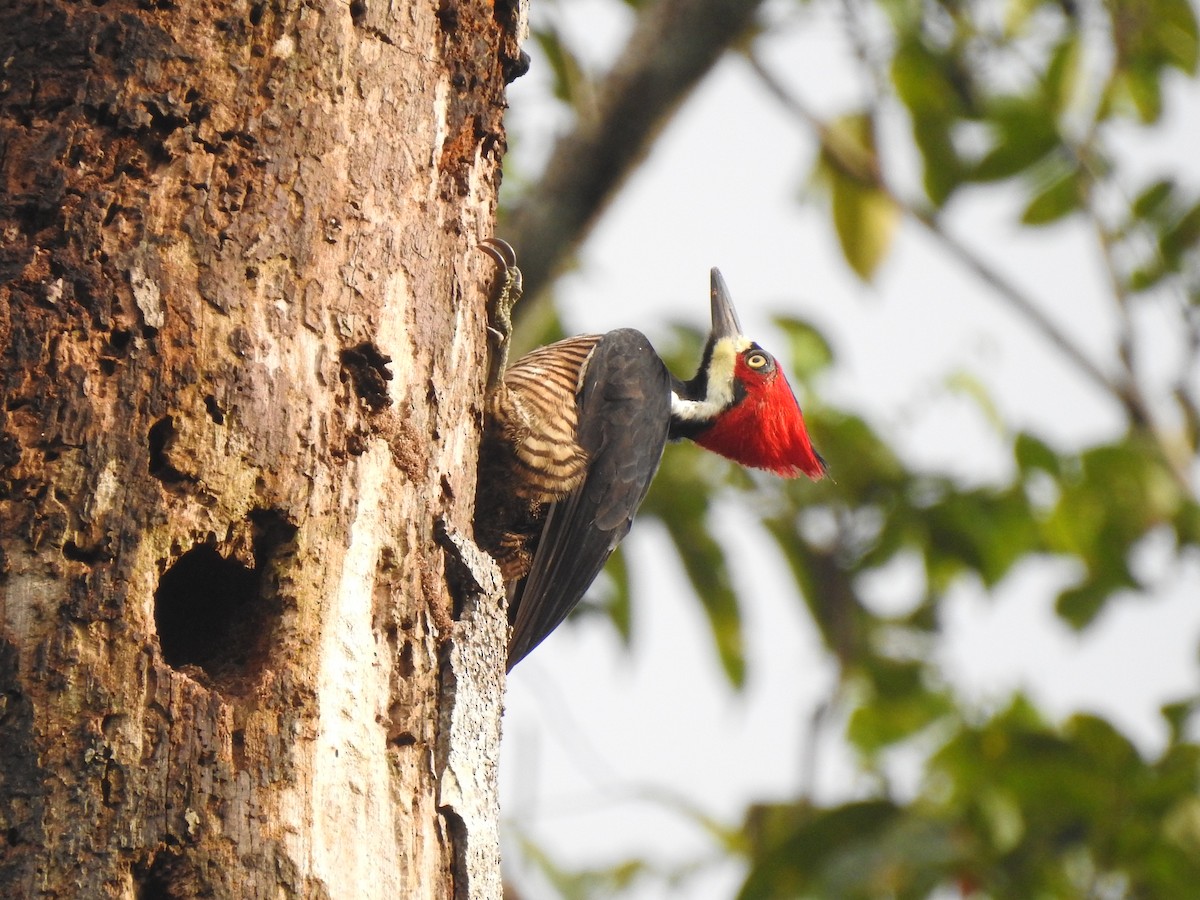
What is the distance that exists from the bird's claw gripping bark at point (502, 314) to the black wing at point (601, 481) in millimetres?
374

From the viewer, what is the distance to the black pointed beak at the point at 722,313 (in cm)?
489

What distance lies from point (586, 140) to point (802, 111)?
4.09 ft

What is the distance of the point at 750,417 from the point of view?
453cm

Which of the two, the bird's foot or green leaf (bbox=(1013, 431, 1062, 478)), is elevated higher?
green leaf (bbox=(1013, 431, 1062, 478))

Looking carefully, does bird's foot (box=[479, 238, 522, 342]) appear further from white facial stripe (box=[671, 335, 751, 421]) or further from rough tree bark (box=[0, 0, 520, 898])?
white facial stripe (box=[671, 335, 751, 421])

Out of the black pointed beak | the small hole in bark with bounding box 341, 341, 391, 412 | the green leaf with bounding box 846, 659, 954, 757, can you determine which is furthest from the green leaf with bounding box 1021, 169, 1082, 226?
the small hole in bark with bounding box 341, 341, 391, 412

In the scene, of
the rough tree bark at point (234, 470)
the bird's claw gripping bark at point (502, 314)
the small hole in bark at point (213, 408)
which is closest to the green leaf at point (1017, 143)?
the bird's claw gripping bark at point (502, 314)

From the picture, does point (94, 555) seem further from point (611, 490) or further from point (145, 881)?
point (611, 490)

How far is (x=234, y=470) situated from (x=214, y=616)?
270mm

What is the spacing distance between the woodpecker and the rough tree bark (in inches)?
34.8

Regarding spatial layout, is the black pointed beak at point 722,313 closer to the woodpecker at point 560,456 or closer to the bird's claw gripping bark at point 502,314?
the woodpecker at point 560,456

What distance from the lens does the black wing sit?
11.8 feet

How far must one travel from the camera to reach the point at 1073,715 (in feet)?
16.1

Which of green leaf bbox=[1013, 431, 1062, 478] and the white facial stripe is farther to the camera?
green leaf bbox=[1013, 431, 1062, 478]
